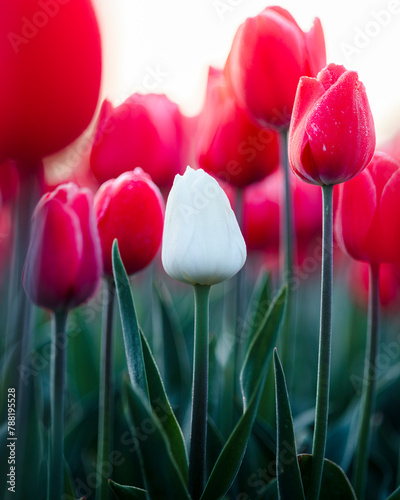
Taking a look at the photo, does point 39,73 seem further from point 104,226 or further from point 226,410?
point 226,410

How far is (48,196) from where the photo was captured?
392 millimetres

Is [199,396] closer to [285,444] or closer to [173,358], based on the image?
[285,444]

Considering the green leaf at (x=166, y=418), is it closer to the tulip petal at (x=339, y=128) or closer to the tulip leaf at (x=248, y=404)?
the tulip leaf at (x=248, y=404)

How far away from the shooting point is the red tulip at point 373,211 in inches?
16.1

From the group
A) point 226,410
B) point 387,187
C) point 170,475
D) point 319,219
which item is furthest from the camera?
point 319,219

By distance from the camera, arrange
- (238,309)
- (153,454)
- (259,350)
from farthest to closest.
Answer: (238,309) → (259,350) → (153,454)

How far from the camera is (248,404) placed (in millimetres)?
340

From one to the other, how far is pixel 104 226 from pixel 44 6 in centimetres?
18

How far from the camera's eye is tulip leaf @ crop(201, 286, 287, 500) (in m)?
0.34

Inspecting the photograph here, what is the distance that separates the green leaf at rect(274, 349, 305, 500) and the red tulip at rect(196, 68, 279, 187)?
0.30 meters

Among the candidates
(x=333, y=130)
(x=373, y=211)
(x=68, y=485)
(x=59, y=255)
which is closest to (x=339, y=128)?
(x=333, y=130)

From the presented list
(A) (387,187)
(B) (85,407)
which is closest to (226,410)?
(B) (85,407)

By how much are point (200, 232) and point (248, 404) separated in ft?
0.38

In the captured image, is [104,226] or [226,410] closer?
[104,226]
